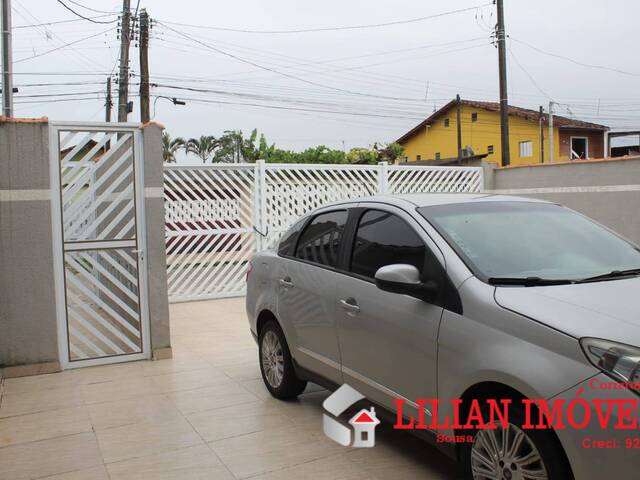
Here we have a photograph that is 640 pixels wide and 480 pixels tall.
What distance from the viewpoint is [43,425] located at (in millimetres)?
4621

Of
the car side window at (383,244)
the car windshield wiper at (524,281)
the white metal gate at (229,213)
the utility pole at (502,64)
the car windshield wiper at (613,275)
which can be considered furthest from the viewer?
the utility pole at (502,64)

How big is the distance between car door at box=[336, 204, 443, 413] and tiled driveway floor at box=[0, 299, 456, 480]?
20.4 inches

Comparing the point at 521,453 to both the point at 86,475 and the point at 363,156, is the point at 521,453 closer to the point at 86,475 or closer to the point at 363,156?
the point at 86,475

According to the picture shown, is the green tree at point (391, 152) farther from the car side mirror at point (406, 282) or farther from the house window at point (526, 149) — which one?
the car side mirror at point (406, 282)

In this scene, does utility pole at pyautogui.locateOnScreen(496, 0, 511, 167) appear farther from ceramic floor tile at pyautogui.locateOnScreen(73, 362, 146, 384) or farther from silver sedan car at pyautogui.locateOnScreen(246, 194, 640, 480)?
silver sedan car at pyautogui.locateOnScreen(246, 194, 640, 480)

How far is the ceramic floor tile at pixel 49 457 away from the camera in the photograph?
381 centimetres

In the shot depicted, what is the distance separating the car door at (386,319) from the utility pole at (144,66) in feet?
47.4

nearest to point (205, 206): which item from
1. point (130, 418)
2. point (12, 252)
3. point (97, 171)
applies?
point (97, 171)

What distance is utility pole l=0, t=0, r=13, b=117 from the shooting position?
287 inches

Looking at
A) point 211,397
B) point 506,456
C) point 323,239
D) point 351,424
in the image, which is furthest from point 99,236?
point 506,456

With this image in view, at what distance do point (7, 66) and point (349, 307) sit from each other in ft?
19.1

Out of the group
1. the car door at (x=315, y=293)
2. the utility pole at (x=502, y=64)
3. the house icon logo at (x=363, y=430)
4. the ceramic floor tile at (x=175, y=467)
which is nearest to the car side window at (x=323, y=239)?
the car door at (x=315, y=293)

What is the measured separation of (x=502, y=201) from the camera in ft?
12.9

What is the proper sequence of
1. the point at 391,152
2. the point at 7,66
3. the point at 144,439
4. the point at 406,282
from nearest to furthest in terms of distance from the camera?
1. the point at 406,282
2. the point at 144,439
3. the point at 7,66
4. the point at 391,152
